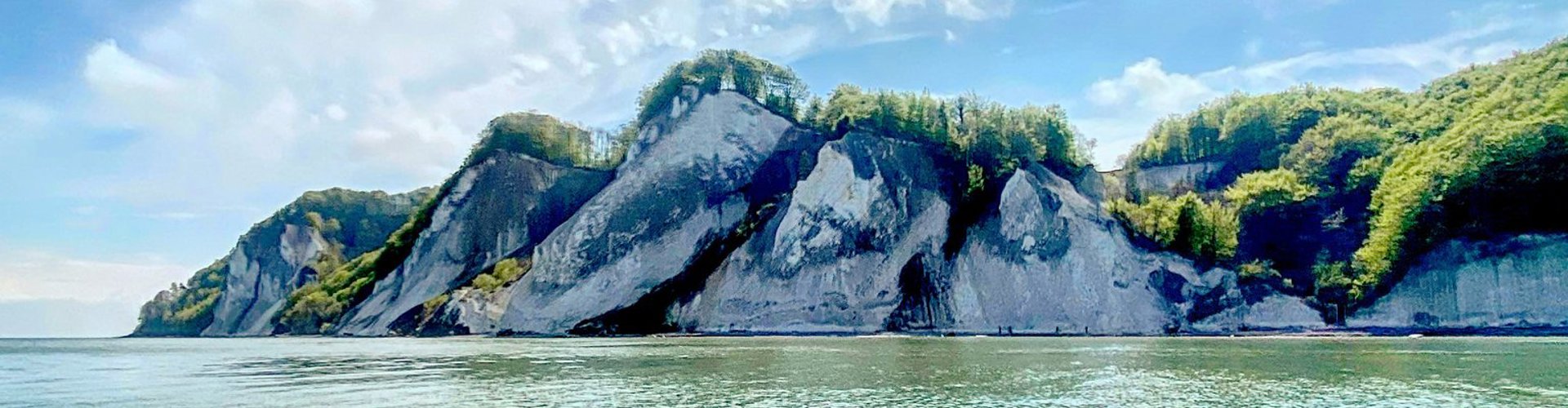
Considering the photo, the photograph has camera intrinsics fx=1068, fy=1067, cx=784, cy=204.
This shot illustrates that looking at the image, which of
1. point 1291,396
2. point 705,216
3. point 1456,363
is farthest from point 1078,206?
point 1291,396

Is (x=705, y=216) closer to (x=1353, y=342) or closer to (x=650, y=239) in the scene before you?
(x=650, y=239)

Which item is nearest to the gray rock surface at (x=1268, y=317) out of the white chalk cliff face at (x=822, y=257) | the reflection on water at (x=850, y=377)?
the white chalk cliff face at (x=822, y=257)

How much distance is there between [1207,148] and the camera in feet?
287

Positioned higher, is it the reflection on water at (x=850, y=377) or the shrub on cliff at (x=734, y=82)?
the shrub on cliff at (x=734, y=82)

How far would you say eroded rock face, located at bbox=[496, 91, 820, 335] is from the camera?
76125 millimetres

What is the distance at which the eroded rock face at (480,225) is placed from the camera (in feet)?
284

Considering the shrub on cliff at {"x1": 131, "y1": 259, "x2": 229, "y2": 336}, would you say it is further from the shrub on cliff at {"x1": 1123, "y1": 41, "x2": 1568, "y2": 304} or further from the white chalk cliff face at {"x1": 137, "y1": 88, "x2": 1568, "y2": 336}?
the shrub on cliff at {"x1": 1123, "y1": 41, "x2": 1568, "y2": 304}

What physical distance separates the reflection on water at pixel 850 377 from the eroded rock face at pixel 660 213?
27166 mm

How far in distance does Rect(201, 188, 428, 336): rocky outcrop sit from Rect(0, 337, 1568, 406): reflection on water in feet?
222

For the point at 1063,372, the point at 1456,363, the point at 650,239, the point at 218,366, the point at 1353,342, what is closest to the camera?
the point at 1063,372

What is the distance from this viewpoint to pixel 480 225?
87625mm

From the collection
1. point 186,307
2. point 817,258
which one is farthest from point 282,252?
point 817,258

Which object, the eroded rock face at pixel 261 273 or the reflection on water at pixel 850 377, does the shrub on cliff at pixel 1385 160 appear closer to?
the reflection on water at pixel 850 377

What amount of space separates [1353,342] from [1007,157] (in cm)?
2955
